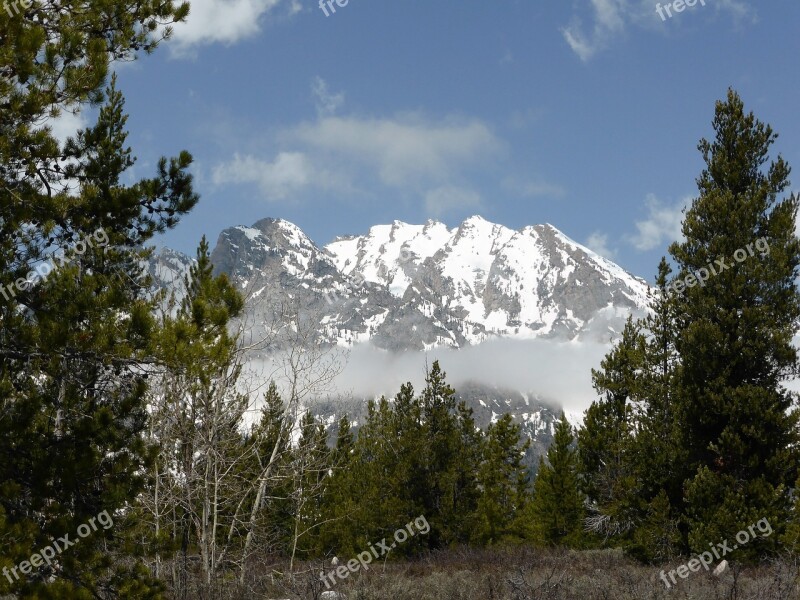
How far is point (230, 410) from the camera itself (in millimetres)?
14273

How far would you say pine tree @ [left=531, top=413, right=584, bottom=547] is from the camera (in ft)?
98.4

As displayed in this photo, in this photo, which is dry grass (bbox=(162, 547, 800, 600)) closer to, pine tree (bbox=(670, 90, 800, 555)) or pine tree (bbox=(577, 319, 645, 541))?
pine tree (bbox=(670, 90, 800, 555))

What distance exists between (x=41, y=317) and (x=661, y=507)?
51.3ft

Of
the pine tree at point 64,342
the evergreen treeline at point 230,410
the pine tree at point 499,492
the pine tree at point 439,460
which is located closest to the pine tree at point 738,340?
the evergreen treeline at point 230,410

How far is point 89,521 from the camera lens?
5633 mm

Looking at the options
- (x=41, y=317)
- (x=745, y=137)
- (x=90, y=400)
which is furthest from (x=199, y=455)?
(x=745, y=137)

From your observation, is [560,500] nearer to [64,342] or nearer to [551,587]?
[551,587]

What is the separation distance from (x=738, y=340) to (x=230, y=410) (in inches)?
468

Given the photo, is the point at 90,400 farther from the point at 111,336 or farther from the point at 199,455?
the point at 199,455

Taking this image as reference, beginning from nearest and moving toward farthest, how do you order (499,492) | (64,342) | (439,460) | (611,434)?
(64,342), (439,460), (611,434), (499,492)

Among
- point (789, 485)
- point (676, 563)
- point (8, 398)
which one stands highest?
point (8, 398)

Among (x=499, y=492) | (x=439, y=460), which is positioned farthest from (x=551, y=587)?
(x=499, y=492)

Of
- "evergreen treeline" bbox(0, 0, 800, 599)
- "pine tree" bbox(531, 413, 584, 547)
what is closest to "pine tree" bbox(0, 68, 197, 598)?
"evergreen treeline" bbox(0, 0, 800, 599)

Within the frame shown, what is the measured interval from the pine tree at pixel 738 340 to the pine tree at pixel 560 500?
1418 cm
